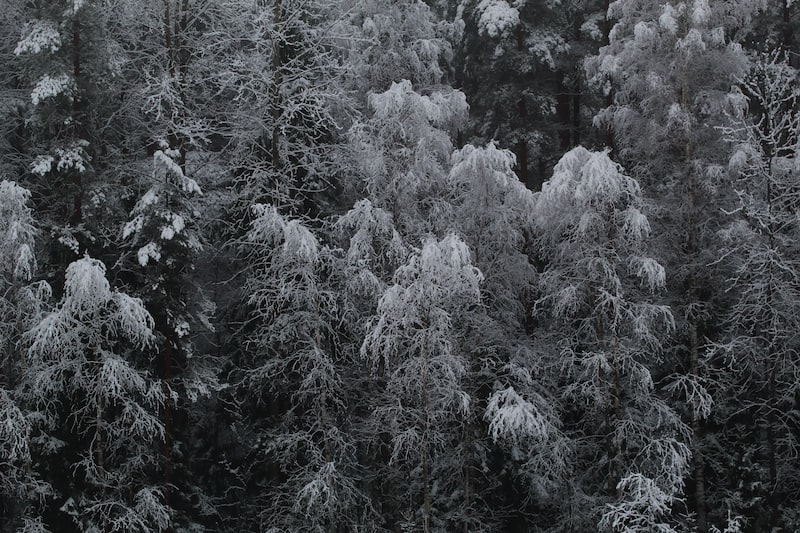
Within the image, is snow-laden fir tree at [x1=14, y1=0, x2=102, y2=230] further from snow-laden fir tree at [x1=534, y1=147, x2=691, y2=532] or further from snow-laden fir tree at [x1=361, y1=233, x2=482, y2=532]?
snow-laden fir tree at [x1=534, y1=147, x2=691, y2=532]

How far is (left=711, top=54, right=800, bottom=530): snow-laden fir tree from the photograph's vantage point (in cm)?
1464

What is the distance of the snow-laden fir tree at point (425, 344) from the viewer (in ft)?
41.4

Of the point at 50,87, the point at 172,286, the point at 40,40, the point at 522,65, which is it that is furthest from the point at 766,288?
the point at 40,40

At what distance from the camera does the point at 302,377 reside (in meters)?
15.4

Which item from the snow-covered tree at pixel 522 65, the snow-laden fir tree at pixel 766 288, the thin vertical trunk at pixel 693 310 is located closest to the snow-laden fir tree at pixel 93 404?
the thin vertical trunk at pixel 693 310

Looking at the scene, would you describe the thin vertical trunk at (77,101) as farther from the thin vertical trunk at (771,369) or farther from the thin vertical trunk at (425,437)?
the thin vertical trunk at (771,369)

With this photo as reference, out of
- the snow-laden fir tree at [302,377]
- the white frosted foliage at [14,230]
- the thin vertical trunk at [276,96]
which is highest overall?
the thin vertical trunk at [276,96]

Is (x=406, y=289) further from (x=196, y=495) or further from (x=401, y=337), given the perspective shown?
(x=196, y=495)

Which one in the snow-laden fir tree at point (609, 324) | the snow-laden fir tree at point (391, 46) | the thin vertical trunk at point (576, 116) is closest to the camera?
the snow-laden fir tree at point (609, 324)

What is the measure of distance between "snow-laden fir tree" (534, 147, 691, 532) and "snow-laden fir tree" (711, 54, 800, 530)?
2.08m

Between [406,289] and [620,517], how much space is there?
5.91 meters

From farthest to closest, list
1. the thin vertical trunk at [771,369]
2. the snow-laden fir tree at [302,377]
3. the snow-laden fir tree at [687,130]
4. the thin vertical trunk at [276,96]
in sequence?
the snow-laden fir tree at [687,130], the thin vertical trunk at [276,96], the thin vertical trunk at [771,369], the snow-laden fir tree at [302,377]

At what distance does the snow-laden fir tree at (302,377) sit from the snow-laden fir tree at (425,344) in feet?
4.37

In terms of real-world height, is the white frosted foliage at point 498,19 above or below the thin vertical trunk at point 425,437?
above
